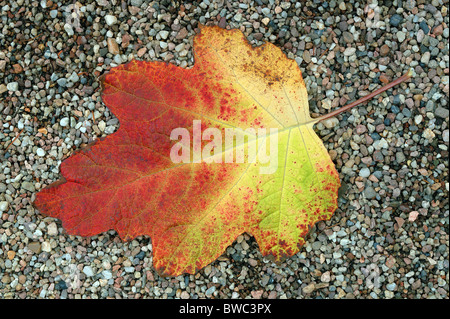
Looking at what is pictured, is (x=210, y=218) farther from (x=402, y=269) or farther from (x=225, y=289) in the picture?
(x=402, y=269)

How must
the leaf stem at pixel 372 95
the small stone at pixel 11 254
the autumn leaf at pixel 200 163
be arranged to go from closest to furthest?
the autumn leaf at pixel 200 163 < the leaf stem at pixel 372 95 < the small stone at pixel 11 254

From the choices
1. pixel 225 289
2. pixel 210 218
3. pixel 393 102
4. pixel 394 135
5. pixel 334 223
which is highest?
pixel 393 102

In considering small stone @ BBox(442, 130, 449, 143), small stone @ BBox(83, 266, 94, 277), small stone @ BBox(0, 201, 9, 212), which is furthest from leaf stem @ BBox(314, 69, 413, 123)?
small stone @ BBox(0, 201, 9, 212)

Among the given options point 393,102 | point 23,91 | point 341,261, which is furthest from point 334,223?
point 23,91

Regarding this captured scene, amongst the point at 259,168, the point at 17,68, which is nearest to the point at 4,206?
the point at 17,68

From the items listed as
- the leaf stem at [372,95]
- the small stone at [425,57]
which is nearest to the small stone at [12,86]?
the leaf stem at [372,95]

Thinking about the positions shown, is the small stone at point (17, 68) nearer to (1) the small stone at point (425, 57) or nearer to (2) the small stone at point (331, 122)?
(2) the small stone at point (331, 122)

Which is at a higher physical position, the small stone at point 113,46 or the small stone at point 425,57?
the small stone at point 113,46

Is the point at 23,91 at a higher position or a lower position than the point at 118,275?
higher

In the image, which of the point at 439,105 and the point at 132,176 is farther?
the point at 439,105
